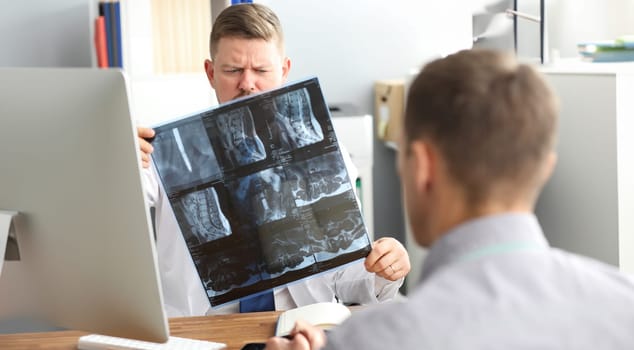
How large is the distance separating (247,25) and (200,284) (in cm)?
54

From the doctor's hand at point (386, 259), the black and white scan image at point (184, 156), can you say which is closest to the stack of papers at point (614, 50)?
the doctor's hand at point (386, 259)

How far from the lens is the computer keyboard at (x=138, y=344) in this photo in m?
1.45

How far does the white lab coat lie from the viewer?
1759mm

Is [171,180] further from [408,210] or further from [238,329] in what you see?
[408,210]

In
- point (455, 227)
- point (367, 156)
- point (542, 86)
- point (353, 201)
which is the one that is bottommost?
point (367, 156)

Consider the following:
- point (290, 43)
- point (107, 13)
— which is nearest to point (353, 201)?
point (107, 13)

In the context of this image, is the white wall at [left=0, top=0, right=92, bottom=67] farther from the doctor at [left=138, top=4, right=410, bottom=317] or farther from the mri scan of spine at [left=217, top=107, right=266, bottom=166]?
the mri scan of spine at [left=217, top=107, right=266, bottom=166]

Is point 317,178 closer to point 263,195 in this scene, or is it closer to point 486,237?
point 263,195

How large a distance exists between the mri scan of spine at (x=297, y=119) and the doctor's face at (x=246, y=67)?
0.32 metres

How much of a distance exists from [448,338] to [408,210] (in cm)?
18

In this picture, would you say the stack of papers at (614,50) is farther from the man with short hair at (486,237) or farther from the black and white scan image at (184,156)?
the man with short hair at (486,237)

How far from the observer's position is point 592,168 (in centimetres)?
271

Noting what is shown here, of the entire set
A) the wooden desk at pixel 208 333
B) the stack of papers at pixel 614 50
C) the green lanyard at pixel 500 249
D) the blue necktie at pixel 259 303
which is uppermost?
the stack of papers at pixel 614 50

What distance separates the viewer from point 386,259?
1588 millimetres
